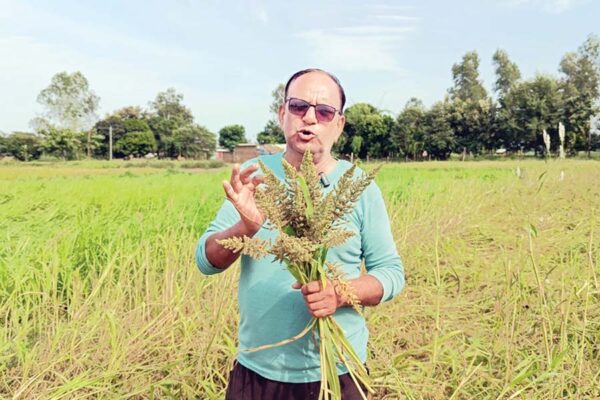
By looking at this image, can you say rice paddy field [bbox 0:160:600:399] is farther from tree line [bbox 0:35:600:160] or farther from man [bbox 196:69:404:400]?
tree line [bbox 0:35:600:160]

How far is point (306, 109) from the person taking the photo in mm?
1169

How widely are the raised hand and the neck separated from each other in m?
0.18

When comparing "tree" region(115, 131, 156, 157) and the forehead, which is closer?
the forehead

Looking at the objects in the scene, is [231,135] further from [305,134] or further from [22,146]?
[305,134]

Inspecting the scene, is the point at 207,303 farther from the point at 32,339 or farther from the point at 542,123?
the point at 542,123

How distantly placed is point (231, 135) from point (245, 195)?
205 feet

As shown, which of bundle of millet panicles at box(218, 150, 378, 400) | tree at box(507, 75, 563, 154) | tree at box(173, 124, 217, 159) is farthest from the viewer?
tree at box(173, 124, 217, 159)

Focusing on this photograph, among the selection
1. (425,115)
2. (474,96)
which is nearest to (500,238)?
(425,115)

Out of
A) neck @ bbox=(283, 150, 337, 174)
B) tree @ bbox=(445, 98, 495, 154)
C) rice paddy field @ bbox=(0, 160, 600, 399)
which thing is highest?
tree @ bbox=(445, 98, 495, 154)

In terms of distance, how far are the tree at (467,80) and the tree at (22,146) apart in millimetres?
36148

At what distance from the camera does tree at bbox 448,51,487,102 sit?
138 ft

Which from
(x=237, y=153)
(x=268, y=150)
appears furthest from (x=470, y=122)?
(x=268, y=150)

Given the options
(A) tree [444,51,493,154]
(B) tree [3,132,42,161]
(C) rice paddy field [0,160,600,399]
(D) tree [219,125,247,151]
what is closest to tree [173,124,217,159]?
(D) tree [219,125,247,151]

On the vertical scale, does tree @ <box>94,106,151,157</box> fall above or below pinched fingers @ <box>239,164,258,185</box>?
above
